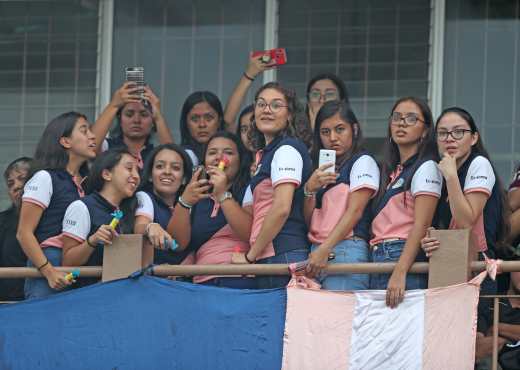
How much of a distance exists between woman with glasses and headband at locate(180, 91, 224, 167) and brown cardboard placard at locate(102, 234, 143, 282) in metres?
1.38

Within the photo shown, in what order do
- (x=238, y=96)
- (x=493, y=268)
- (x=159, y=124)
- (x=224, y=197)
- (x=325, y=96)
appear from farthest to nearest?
(x=238, y=96) < (x=159, y=124) < (x=325, y=96) < (x=224, y=197) < (x=493, y=268)

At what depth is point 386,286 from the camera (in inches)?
351

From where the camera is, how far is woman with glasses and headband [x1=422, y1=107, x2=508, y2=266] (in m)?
8.64

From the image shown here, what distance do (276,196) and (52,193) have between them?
154cm

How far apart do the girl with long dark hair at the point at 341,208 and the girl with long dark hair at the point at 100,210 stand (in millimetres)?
1212

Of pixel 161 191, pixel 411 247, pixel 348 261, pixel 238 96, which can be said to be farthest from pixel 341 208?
pixel 238 96

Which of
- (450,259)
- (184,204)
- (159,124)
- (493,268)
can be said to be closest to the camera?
(493,268)

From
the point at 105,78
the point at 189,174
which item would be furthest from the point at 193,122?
the point at 105,78

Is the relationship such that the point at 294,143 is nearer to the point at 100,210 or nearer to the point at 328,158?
the point at 328,158

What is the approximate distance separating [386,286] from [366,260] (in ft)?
0.66

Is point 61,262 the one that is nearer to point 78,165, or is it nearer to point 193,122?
point 78,165

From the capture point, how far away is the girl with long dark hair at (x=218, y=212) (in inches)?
363

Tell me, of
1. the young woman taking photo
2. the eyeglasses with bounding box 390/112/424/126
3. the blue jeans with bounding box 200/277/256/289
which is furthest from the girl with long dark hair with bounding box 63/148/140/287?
the eyeglasses with bounding box 390/112/424/126

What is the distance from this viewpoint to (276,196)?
8.93 meters
